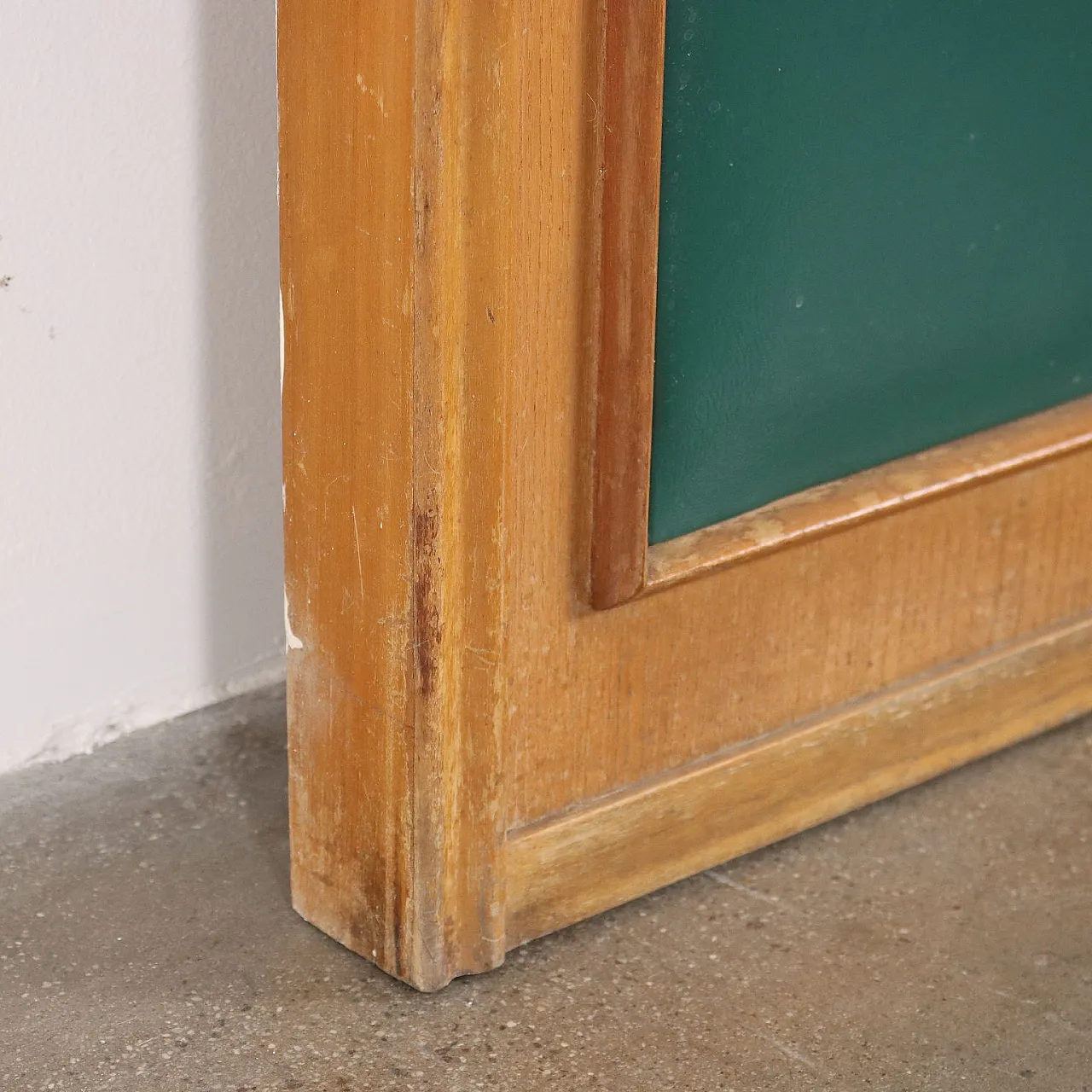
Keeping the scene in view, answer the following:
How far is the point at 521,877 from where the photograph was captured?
1420mm

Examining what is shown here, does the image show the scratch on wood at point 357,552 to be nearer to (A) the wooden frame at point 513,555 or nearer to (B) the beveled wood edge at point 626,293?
(A) the wooden frame at point 513,555

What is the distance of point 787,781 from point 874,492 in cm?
28

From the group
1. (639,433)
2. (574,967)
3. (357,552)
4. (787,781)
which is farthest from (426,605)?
(787,781)

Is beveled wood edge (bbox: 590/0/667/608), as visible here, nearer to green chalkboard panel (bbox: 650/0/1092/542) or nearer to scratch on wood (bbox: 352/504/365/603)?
green chalkboard panel (bbox: 650/0/1092/542)

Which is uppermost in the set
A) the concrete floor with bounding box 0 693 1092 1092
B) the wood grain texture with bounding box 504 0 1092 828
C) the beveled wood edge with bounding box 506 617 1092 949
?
the wood grain texture with bounding box 504 0 1092 828

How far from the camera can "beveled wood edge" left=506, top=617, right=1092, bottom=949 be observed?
56.9 inches

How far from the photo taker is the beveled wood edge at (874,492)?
1437mm

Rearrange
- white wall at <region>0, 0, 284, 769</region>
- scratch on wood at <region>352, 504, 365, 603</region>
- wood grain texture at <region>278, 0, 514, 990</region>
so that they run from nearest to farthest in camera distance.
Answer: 1. wood grain texture at <region>278, 0, 514, 990</region>
2. scratch on wood at <region>352, 504, 365, 603</region>
3. white wall at <region>0, 0, 284, 769</region>

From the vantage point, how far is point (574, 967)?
1432 mm

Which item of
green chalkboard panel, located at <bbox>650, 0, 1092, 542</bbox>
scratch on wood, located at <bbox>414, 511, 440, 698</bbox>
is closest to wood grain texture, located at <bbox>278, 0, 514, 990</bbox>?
scratch on wood, located at <bbox>414, 511, 440, 698</bbox>

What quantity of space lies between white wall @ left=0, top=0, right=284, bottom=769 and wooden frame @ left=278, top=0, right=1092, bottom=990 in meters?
0.38

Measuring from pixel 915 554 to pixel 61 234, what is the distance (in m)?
0.86

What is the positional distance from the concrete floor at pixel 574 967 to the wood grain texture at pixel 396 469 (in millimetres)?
79

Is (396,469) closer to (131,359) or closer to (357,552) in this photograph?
(357,552)
